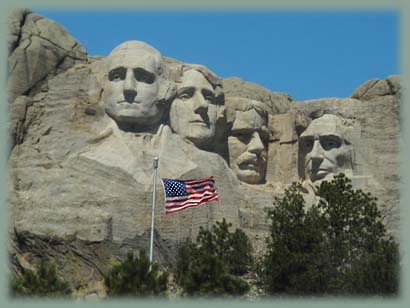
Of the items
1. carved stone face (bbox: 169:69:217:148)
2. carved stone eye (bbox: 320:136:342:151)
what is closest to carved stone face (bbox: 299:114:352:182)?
carved stone eye (bbox: 320:136:342:151)

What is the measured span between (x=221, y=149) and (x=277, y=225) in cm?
411

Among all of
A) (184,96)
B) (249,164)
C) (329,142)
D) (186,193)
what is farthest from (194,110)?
(329,142)

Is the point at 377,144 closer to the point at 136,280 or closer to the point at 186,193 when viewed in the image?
the point at 186,193

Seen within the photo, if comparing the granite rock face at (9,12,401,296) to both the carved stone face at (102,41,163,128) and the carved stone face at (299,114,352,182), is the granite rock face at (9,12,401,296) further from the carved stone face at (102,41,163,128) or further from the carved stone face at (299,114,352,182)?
the carved stone face at (299,114,352,182)

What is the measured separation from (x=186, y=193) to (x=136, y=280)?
14.4ft

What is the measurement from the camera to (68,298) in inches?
1004

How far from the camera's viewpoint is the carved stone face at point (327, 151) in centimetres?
3303

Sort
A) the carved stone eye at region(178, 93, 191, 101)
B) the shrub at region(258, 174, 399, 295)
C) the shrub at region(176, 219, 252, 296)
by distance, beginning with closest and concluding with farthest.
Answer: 1. the shrub at region(176, 219, 252, 296)
2. the shrub at region(258, 174, 399, 295)
3. the carved stone eye at region(178, 93, 191, 101)

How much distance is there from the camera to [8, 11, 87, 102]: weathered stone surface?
31.2 metres

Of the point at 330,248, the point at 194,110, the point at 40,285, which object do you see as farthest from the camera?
the point at 194,110

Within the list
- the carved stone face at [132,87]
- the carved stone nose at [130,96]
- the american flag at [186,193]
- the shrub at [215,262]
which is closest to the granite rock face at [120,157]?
the carved stone face at [132,87]

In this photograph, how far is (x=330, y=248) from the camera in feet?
94.5

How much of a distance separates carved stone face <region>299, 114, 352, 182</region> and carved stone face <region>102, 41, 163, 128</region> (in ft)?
13.8

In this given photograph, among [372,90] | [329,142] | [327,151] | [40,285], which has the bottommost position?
[40,285]
